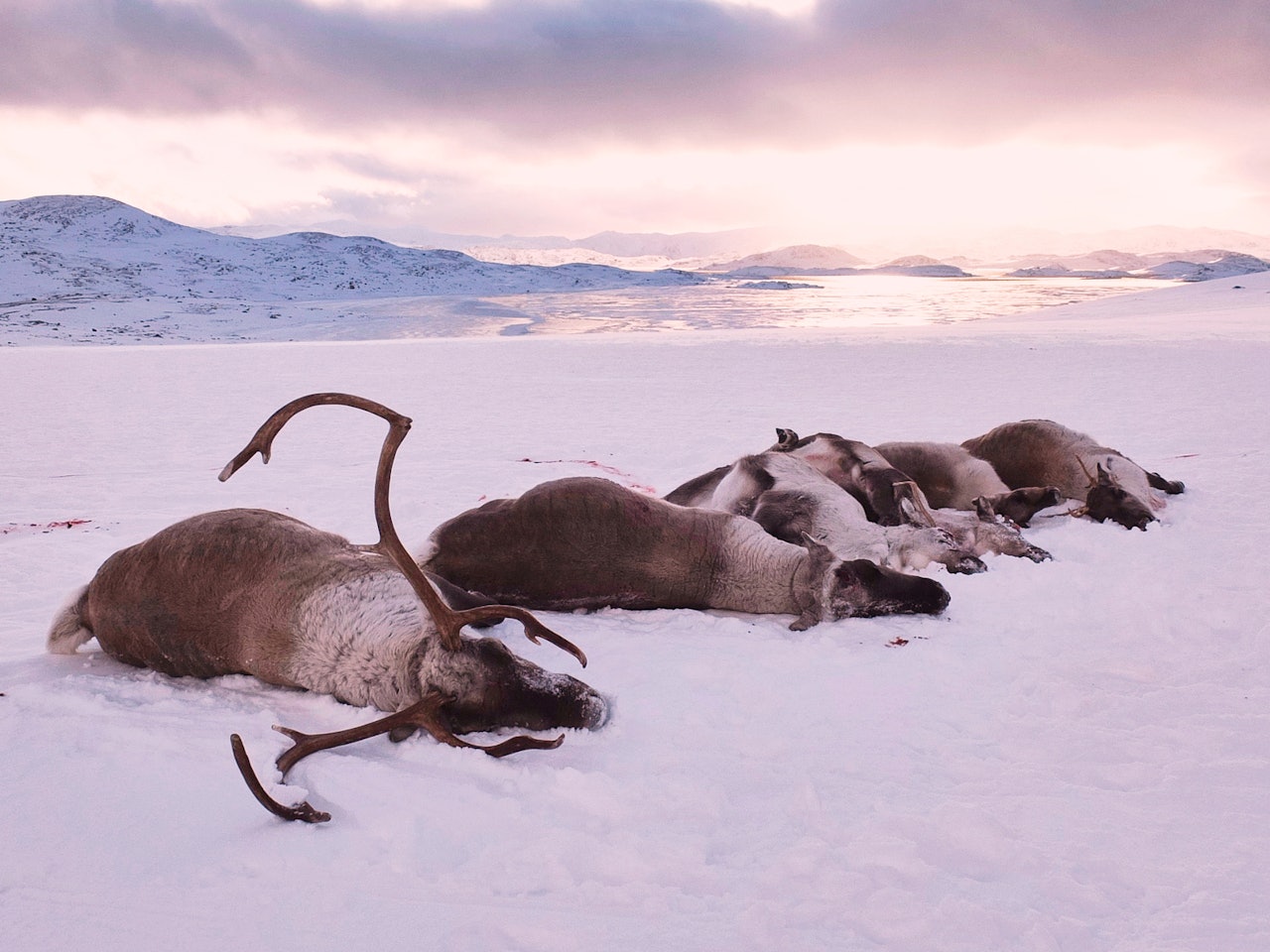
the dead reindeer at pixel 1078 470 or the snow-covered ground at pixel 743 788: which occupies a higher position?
the dead reindeer at pixel 1078 470

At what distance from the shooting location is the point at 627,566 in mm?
5301

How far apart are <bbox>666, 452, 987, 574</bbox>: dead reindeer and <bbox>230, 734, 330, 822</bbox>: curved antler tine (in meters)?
3.89

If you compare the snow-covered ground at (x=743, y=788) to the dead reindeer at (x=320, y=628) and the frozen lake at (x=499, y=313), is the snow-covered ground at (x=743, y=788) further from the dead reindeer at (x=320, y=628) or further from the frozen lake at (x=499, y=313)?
the frozen lake at (x=499, y=313)

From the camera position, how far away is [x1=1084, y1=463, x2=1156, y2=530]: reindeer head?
6977mm

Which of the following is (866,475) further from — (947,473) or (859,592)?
(859,592)

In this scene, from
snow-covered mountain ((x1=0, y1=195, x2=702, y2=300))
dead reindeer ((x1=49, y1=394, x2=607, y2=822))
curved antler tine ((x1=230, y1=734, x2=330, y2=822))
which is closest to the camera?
curved antler tine ((x1=230, y1=734, x2=330, y2=822))

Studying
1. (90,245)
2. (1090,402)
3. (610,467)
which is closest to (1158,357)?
(1090,402)

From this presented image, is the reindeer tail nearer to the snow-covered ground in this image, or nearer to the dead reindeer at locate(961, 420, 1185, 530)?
the snow-covered ground

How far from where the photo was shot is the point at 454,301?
65.9 meters

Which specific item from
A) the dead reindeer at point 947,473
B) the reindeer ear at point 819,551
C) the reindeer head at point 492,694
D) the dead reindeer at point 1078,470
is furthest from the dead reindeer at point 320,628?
the dead reindeer at point 947,473

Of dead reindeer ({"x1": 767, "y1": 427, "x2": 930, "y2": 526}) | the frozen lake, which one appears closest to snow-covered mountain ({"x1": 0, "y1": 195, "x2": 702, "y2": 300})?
the frozen lake

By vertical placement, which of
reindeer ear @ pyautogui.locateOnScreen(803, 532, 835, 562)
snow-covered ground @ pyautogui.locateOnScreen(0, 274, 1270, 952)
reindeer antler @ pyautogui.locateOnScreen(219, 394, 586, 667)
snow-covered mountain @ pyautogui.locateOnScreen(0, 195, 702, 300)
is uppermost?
snow-covered mountain @ pyautogui.locateOnScreen(0, 195, 702, 300)

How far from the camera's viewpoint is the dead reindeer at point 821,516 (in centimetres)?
635

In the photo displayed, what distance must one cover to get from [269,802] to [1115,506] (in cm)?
672
